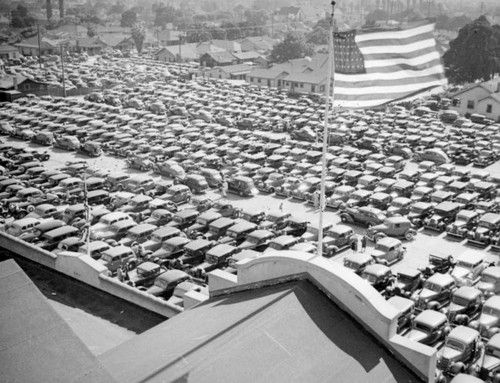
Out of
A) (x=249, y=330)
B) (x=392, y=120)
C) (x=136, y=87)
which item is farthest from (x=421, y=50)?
(x=136, y=87)

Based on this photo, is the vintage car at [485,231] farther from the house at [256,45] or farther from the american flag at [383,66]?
the house at [256,45]

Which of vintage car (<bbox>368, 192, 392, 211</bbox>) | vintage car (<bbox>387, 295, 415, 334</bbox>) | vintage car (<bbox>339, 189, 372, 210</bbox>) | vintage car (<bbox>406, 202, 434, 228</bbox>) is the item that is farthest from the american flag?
vintage car (<bbox>339, 189, 372, 210</bbox>)

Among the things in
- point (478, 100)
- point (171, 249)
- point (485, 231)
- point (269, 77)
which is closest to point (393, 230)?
point (485, 231)

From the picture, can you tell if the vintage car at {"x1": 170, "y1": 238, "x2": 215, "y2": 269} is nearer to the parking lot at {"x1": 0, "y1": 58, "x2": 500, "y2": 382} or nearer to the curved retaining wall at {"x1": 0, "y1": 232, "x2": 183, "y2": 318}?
the parking lot at {"x1": 0, "y1": 58, "x2": 500, "y2": 382}

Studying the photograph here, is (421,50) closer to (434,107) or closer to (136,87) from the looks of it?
(434,107)

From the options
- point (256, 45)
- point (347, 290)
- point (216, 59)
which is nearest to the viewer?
point (347, 290)

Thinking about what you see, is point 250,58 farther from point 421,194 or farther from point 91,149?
point 421,194
